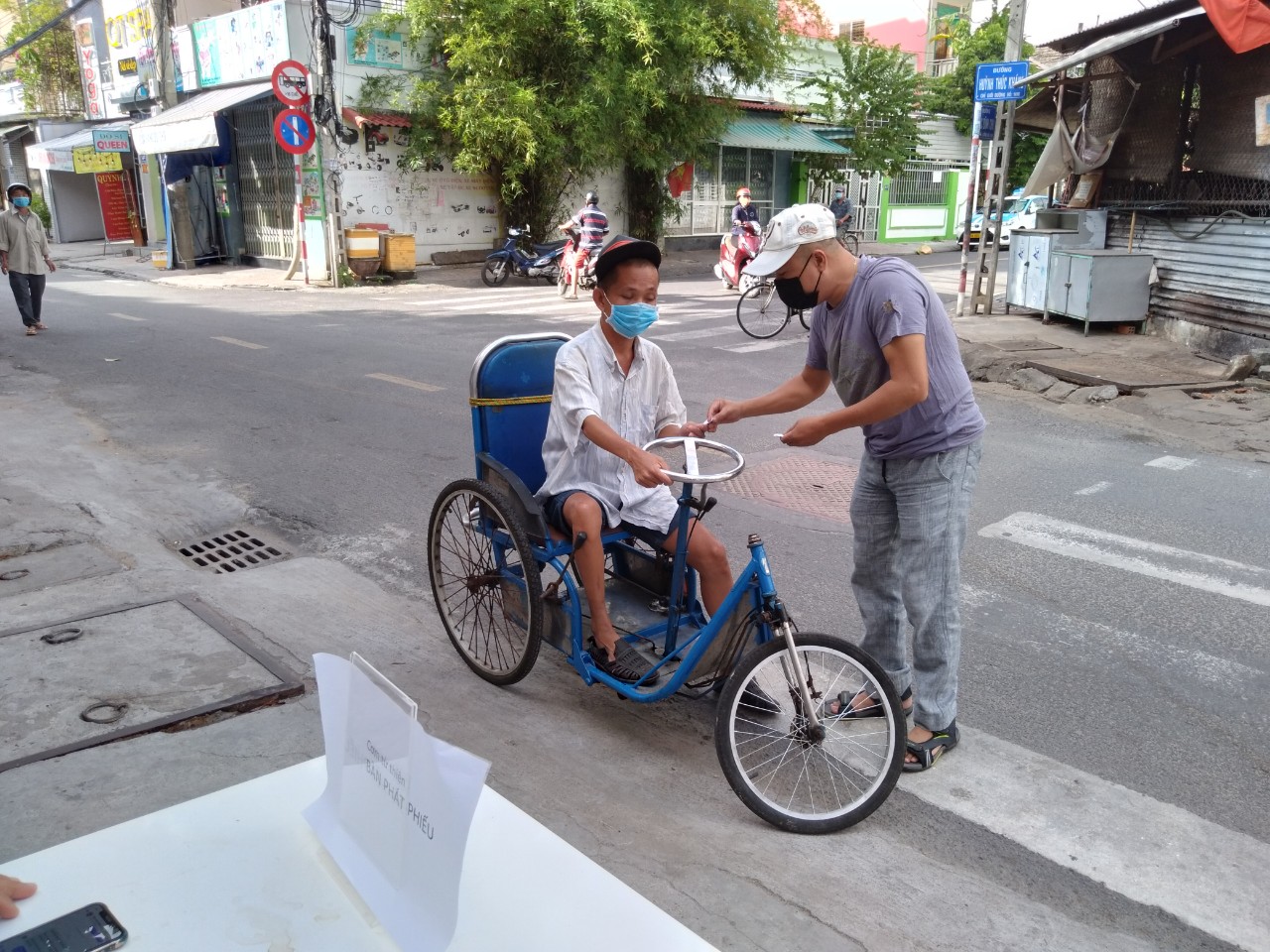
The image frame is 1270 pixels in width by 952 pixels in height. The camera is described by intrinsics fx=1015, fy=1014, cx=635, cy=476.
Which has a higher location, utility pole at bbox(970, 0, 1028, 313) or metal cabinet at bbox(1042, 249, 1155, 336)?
utility pole at bbox(970, 0, 1028, 313)

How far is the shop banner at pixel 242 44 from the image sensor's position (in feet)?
65.2

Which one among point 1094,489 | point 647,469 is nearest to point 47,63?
point 1094,489

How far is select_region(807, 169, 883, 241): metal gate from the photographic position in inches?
1184

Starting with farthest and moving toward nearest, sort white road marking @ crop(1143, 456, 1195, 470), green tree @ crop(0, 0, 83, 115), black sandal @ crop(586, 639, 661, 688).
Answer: green tree @ crop(0, 0, 83, 115), white road marking @ crop(1143, 456, 1195, 470), black sandal @ crop(586, 639, 661, 688)

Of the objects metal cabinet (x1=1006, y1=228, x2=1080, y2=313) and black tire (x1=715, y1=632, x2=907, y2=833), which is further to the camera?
metal cabinet (x1=1006, y1=228, x2=1080, y2=313)

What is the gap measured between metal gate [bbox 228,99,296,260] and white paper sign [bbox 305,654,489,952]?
21491mm

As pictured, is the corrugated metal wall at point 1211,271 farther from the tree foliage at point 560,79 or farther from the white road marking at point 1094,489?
the tree foliage at point 560,79

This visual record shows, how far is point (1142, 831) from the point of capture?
3.01 meters

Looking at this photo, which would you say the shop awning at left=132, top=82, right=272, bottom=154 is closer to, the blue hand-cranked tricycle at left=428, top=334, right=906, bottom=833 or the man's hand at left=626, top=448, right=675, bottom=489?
the blue hand-cranked tricycle at left=428, top=334, right=906, bottom=833

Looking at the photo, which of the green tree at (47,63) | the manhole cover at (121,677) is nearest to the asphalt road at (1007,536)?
the manhole cover at (121,677)

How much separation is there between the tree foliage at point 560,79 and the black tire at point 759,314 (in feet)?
28.0

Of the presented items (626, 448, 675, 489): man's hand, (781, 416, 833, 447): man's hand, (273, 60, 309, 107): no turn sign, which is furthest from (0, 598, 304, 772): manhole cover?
(273, 60, 309, 107): no turn sign

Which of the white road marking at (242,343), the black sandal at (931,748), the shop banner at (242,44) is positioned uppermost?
the shop banner at (242,44)

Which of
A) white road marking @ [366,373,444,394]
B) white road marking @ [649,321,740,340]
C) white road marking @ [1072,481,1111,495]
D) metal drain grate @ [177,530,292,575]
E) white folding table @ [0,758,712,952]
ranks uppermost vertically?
white folding table @ [0,758,712,952]
